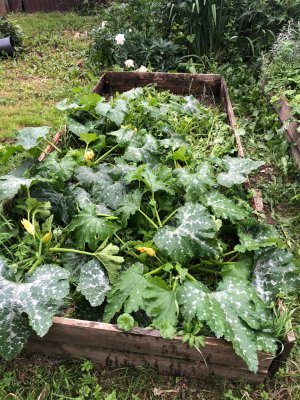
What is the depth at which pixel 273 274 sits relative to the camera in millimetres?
1976

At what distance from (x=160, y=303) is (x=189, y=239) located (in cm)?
37

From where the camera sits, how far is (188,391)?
1813mm

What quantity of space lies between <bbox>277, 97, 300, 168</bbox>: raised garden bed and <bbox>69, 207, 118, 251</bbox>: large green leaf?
1.78m

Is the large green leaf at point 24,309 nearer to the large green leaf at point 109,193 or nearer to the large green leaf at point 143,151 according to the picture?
the large green leaf at point 109,193

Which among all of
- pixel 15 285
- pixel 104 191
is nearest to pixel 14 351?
pixel 15 285

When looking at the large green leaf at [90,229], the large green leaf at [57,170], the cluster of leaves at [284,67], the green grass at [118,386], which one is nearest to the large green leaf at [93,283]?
the large green leaf at [90,229]

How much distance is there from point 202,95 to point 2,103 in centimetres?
218

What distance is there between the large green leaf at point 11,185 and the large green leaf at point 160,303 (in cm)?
92

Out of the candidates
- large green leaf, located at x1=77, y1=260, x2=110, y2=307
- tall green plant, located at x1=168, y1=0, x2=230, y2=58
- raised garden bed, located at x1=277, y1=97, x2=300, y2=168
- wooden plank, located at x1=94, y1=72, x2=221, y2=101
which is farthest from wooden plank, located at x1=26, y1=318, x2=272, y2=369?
tall green plant, located at x1=168, y1=0, x2=230, y2=58

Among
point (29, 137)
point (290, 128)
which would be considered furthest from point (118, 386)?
point (290, 128)

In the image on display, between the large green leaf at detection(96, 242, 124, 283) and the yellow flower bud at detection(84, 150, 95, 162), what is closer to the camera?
the large green leaf at detection(96, 242, 124, 283)

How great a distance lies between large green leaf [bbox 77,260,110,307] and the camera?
1859 mm

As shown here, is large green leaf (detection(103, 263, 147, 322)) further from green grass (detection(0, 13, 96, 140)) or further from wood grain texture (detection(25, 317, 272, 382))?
green grass (detection(0, 13, 96, 140))

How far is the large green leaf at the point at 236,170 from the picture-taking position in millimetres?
2359
